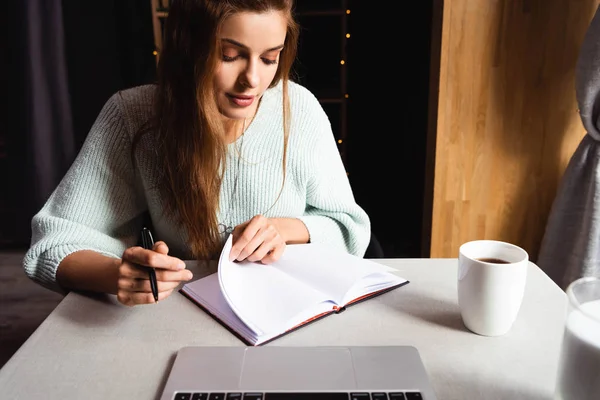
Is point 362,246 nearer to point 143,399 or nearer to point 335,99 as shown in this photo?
point 143,399

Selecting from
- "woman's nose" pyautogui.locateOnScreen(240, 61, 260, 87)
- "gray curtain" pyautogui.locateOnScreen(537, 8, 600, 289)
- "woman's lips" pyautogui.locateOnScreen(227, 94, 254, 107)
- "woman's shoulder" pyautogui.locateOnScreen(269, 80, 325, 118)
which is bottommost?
"gray curtain" pyautogui.locateOnScreen(537, 8, 600, 289)

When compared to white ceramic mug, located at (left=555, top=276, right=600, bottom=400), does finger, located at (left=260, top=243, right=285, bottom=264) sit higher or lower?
lower

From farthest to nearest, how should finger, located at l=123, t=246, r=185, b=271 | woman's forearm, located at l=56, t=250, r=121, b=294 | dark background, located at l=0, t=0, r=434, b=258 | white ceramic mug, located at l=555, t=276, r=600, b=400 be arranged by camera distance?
dark background, located at l=0, t=0, r=434, b=258
woman's forearm, located at l=56, t=250, r=121, b=294
finger, located at l=123, t=246, r=185, b=271
white ceramic mug, located at l=555, t=276, r=600, b=400

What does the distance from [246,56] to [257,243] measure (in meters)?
0.37

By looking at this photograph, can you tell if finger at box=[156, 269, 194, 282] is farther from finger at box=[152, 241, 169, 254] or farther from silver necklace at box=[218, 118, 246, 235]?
silver necklace at box=[218, 118, 246, 235]

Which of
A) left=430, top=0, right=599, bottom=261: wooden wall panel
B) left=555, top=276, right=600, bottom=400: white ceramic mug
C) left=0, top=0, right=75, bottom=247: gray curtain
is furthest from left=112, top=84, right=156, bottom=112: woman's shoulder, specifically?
left=0, top=0, right=75, bottom=247: gray curtain

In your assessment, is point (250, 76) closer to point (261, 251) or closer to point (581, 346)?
point (261, 251)

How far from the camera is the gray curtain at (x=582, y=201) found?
160 cm

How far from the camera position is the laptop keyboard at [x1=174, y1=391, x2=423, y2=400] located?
565 mm

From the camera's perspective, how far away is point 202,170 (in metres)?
1.04

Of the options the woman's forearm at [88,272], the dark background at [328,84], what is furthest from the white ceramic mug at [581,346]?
the dark background at [328,84]

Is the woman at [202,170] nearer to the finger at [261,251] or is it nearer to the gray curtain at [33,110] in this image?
the finger at [261,251]

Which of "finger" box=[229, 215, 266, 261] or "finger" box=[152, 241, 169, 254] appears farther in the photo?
"finger" box=[229, 215, 266, 261]

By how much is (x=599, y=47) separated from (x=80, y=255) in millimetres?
1591
